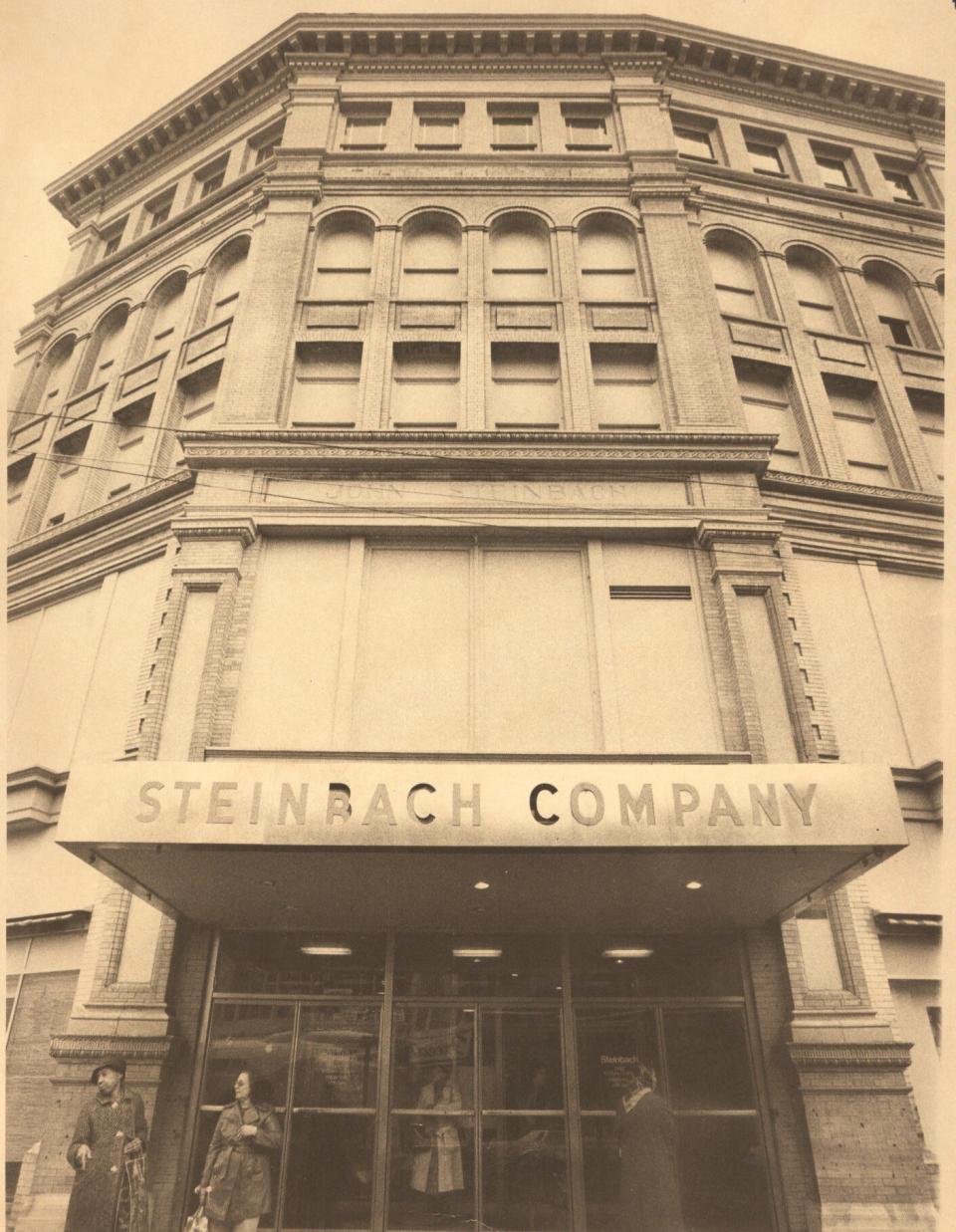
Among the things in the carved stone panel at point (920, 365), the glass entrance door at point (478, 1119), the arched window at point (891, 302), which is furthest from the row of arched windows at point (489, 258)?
the glass entrance door at point (478, 1119)

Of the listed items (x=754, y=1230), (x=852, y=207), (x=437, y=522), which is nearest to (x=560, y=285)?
(x=437, y=522)

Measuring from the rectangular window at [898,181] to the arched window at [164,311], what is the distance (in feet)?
49.7

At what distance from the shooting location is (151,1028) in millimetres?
9078

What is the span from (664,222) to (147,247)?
36.3 ft

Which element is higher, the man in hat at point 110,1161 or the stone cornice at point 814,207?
the stone cornice at point 814,207

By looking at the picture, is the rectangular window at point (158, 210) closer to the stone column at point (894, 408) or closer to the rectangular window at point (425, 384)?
the rectangular window at point (425, 384)

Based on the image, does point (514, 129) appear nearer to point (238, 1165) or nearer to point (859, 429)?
point (859, 429)

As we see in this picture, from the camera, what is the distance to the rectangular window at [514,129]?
55.6 ft

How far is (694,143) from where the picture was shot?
17.5 m

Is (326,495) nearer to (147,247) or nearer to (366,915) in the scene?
(366,915)

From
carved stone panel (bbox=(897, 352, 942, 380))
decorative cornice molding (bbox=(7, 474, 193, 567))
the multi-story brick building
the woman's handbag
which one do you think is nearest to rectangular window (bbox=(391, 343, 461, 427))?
the multi-story brick building

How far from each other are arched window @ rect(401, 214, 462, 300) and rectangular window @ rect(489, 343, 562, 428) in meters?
1.67

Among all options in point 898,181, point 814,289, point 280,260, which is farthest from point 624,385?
point 898,181

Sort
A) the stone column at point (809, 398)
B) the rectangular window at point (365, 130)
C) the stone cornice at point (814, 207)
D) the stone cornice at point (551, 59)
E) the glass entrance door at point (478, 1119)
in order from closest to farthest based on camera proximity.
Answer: the glass entrance door at point (478, 1119) → the stone column at point (809, 398) → the stone cornice at point (814, 207) → the stone cornice at point (551, 59) → the rectangular window at point (365, 130)
